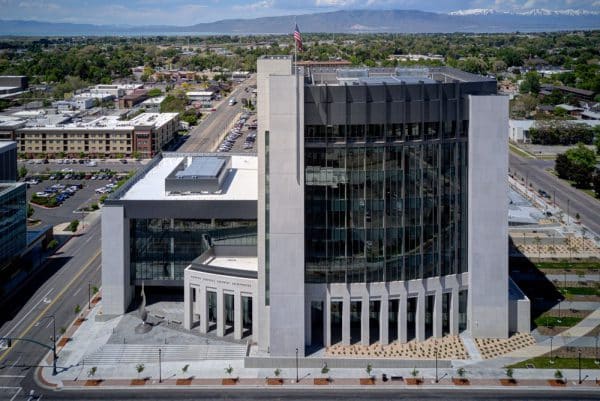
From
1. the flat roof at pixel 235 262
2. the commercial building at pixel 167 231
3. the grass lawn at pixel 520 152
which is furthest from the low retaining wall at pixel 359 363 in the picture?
the grass lawn at pixel 520 152

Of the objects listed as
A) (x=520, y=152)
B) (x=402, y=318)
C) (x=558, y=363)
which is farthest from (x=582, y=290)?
(x=520, y=152)

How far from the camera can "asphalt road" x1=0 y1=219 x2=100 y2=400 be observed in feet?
197

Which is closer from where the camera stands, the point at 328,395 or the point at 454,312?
the point at 328,395

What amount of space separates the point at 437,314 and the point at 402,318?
11.4 ft

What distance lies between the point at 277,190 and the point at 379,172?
902 centimetres

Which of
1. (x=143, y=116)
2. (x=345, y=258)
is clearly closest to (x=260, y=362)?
(x=345, y=258)

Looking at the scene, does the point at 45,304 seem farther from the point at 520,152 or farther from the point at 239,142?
the point at 520,152

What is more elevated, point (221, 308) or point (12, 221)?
point (12, 221)

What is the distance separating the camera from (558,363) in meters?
59.4

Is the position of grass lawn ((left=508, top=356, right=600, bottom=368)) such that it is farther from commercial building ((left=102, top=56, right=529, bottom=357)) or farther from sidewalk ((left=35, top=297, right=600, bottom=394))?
commercial building ((left=102, top=56, right=529, bottom=357))

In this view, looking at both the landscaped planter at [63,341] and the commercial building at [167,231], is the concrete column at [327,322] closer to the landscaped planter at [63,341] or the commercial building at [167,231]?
the commercial building at [167,231]

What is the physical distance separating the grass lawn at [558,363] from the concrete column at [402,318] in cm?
932

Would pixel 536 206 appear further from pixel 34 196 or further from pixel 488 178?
pixel 34 196

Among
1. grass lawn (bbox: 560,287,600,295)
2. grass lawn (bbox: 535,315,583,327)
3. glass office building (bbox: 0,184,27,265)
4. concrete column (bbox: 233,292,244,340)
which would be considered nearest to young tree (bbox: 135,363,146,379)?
concrete column (bbox: 233,292,244,340)
